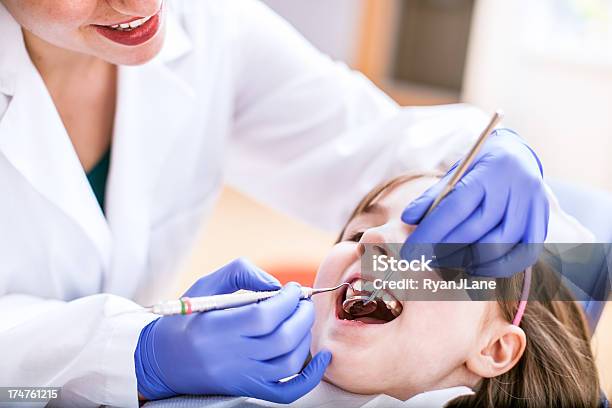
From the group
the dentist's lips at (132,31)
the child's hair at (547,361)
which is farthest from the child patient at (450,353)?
the dentist's lips at (132,31)

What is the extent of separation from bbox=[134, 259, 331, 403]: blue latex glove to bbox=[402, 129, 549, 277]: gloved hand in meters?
0.13

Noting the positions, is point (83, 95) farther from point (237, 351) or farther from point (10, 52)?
point (237, 351)

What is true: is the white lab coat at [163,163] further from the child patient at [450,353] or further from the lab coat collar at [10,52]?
the child patient at [450,353]

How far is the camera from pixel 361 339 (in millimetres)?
711

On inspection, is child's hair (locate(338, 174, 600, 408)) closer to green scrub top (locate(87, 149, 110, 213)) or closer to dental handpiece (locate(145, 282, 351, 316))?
dental handpiece (locate(145, 282, 351, 316))

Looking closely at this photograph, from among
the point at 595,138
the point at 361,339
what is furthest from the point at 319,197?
the point at 595,138

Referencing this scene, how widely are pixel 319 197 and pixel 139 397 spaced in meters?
0.48

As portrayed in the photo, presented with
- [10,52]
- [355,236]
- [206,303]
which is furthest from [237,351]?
[10,52]

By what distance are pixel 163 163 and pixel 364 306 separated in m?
0.39

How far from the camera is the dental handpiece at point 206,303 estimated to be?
60 cm

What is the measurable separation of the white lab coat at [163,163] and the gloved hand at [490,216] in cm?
27

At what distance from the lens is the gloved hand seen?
0.64 m

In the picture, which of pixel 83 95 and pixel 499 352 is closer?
pixel 499 352

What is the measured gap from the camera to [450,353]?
72cm
